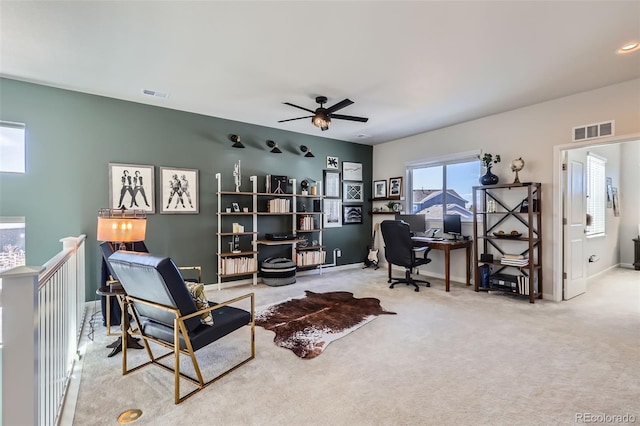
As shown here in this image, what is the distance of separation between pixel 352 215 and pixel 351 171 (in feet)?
3.23

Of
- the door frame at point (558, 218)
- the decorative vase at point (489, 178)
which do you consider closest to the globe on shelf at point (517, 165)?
the decorative vase at point (489, 178)

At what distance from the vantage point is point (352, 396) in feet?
6.78

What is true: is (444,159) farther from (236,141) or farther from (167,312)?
(167,312)

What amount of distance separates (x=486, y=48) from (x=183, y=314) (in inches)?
135

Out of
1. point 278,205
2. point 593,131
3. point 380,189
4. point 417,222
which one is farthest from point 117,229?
point 593,131

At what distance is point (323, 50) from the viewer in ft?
9.26

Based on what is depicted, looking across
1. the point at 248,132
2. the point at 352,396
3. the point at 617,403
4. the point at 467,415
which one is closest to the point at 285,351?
the point at 352,396

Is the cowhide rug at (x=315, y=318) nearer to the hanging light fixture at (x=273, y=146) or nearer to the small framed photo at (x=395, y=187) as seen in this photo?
the hanging light fixture at (x=273, y=146)

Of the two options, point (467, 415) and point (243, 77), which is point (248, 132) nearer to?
point (243, 77)

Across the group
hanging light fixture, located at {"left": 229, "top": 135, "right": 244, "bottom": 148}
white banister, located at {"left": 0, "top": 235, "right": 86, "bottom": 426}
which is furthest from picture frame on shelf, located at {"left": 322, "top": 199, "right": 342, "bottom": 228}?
white banister, located at {"left": 0, "top": 235, "right": 86, "bottom": 426}

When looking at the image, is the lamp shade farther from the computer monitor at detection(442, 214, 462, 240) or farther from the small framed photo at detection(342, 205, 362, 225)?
the computer monitor at detection(442, 214, 462, 240)

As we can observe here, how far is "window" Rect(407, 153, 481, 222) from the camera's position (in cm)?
528

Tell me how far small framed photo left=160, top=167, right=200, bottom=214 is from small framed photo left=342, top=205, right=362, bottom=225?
309cm

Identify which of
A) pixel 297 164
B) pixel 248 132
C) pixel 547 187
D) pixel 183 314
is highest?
pixel 248 132
